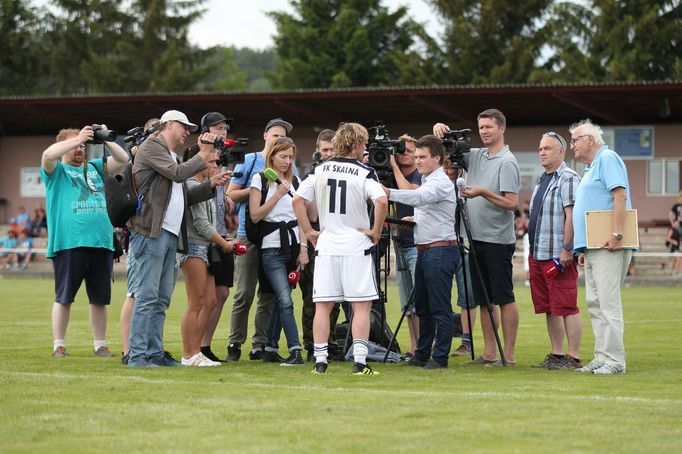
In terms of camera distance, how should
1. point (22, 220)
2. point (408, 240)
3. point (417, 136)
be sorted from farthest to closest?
point (417, 136) < point (22, 220) < point (408, 240)

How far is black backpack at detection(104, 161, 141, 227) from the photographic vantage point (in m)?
10.1

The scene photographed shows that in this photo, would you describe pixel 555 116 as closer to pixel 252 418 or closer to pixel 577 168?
pixel 577 168

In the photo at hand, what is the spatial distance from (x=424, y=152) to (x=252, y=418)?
3714 mm

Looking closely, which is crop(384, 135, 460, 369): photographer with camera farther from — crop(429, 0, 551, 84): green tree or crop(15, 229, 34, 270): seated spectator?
crop(429, 0, 551, 84): green tree

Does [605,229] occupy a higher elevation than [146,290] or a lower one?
higher

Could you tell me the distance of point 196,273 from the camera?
1048 centimetres

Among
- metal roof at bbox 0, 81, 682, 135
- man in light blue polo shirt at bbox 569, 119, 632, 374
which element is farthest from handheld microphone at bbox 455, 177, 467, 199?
metal roof at bbox 0, 81, 682, 135

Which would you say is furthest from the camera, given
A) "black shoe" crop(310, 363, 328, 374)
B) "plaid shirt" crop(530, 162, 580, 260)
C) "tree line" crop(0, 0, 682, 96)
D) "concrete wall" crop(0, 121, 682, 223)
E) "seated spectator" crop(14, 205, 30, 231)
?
"tree line" crop(0, 0, 682, 96)

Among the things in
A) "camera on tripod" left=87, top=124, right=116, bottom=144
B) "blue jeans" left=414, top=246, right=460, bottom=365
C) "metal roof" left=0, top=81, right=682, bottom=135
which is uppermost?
"metal roof" left=0, top=81, right=682, bottom=135

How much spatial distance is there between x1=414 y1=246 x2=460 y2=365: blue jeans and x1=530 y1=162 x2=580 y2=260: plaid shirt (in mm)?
850

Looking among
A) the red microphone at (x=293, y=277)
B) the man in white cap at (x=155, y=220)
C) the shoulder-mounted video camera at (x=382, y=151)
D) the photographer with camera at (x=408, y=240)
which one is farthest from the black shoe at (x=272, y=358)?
the shoulder-mounted video camera at (x=382, y=151)

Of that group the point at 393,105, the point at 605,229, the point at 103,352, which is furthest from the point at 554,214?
the point at 393,105

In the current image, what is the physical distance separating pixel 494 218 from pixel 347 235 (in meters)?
1.71

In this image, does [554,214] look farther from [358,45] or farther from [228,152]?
[358,45]
